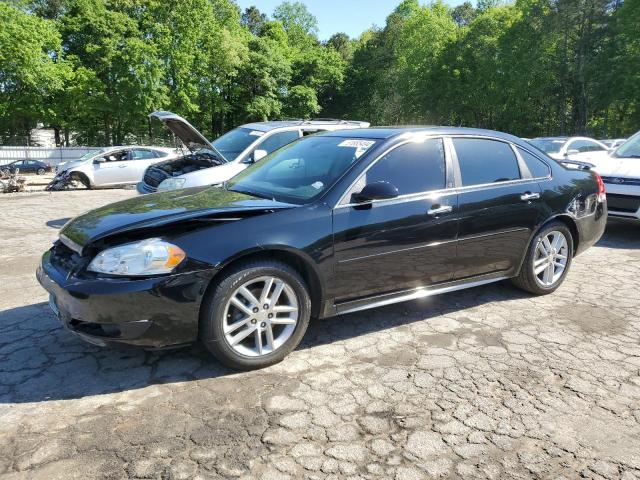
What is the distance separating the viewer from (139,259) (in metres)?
2.97

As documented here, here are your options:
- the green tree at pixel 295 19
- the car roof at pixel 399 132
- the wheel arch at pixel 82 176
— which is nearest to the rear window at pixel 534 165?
the car roof at pixel 399 132

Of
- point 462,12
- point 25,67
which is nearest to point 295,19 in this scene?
point 462,12

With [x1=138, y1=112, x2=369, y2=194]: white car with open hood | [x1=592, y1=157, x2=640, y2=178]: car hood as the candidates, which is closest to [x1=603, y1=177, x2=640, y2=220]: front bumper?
[x1=592, y1=157, x2=640, y2=178]: car hood

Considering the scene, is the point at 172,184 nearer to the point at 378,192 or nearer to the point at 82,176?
the point at 378,192

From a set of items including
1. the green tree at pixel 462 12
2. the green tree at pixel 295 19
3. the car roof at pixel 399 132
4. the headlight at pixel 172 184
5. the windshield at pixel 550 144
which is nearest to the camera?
the car roof at pixel 399 132

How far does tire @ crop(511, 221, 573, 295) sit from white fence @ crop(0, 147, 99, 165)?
3258cm

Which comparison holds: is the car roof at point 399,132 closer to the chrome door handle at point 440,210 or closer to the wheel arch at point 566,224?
the chrome door handle at point 440,210

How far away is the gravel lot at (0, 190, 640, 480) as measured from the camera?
7.88ft

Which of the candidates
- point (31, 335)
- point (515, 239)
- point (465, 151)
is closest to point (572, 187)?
point (515, 239)

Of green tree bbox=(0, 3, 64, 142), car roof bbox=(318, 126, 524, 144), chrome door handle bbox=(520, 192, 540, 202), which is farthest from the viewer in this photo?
green tree bbox=(0, 3, 64, 142)

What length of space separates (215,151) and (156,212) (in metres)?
4.50

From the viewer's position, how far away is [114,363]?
339 centimetres

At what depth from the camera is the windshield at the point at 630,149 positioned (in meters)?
8.22

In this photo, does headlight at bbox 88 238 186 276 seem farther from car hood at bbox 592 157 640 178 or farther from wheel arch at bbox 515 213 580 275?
car hood at bbox 592 157 640 178
